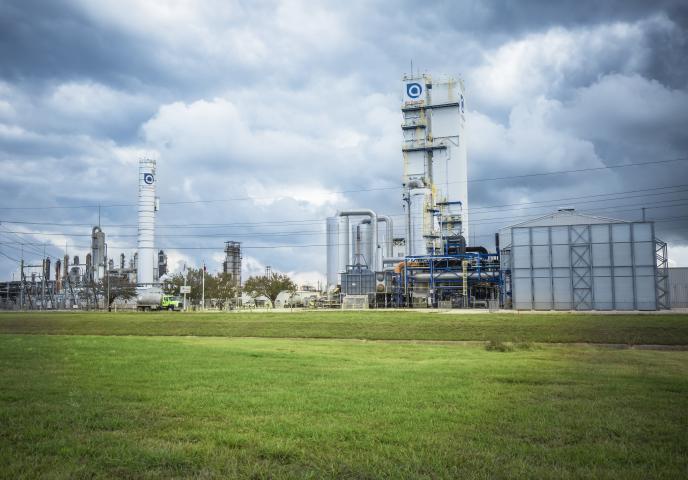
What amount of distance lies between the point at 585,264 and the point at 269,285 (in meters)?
72.6

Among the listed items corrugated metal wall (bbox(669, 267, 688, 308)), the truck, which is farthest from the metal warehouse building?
the truck

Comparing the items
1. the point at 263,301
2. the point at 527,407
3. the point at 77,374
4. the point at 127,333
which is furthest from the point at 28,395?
the point at 263,301

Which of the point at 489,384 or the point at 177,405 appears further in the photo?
the point at 489,384

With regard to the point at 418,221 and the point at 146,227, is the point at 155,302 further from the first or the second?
the point at 418,221

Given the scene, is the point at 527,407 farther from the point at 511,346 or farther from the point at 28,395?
the point at 511,346

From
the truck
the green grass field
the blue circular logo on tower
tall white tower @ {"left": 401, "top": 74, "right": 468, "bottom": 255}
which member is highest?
the blue circular logo on tower

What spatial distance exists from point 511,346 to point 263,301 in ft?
273

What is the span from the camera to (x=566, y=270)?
48938mm

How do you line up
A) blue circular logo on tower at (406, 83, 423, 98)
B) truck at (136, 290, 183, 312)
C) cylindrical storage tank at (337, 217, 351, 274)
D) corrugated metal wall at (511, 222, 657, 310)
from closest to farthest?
1. corrugated metal wall at (511, 222, 657, 310)
2. truck at (136, 290, 183, 312)
3. blue circular logo on tower at (406, 83, 423, 98)
4. cylindrical storage tank at (337, 217, 351, 274)

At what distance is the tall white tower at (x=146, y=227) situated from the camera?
92250mm

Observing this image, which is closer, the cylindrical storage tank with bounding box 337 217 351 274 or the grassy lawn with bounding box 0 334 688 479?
the grassy lawn with bounding box 0 334 688 479

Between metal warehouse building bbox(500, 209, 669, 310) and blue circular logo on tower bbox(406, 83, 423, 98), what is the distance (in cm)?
4245

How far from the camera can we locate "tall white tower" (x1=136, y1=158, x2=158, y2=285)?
9225 centimetres

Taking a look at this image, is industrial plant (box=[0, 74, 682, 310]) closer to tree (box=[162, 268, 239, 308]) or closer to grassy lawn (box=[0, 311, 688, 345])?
tree (box=[162, 268, 239, 308])
